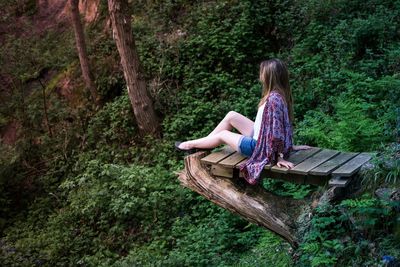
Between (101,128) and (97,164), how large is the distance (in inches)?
58.5

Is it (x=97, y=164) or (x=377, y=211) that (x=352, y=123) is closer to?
(x=377, y=211)

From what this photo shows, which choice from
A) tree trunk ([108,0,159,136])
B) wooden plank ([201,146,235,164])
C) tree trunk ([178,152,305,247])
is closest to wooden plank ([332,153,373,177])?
tree trunk ([178,152,305,247])

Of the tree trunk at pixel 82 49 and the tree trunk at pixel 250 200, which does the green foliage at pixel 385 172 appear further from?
the tree trunk at pixel 82 49

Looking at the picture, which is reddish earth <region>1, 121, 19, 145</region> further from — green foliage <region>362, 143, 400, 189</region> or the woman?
green foliage <region>362, 143, 400, 189</region>

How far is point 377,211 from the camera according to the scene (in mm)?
4359

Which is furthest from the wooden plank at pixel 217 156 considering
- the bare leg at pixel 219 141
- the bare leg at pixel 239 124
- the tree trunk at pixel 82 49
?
the tree trunk at pixel 82 49

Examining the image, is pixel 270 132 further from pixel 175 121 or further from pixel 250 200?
pixel 175 121

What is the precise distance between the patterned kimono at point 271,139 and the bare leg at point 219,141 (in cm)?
37

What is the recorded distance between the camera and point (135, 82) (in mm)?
10484

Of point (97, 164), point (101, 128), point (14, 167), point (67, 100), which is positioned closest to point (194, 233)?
point (97, 164)

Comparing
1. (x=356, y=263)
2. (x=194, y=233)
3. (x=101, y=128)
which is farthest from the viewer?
(x=101, y=128)

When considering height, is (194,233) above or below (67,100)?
below

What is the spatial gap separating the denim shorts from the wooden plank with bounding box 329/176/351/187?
1.11 meters

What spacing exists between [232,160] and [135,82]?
5.37 metres
